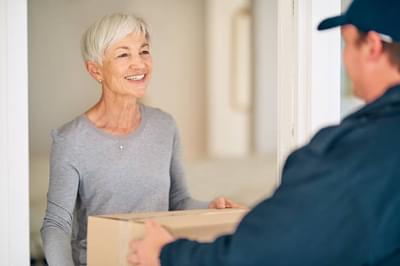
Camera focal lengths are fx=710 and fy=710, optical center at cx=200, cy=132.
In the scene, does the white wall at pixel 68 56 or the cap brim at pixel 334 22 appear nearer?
the cap brim at pixel 334 22

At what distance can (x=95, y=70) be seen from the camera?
7.76 ft

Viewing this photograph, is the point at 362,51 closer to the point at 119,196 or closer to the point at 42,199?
the point at 119,196

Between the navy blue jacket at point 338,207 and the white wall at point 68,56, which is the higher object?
the white wall at point 68,56

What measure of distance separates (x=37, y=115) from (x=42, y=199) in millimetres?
287

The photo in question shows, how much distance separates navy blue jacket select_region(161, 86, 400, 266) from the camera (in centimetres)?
112

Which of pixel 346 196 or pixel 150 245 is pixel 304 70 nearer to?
pixel 150 245

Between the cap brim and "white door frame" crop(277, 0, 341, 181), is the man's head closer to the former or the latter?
the cap brim

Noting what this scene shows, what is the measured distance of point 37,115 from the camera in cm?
241

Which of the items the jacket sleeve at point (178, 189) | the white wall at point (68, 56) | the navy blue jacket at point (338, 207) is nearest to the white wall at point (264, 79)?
the white wall at point (68, 56)

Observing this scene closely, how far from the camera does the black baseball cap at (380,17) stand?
119cm

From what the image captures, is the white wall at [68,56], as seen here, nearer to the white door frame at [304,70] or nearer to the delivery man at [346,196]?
the white door frame at [304,70]

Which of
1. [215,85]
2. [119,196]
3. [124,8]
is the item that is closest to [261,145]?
[215,85]

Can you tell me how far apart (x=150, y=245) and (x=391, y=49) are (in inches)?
23.8

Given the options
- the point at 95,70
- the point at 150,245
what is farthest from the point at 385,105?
the point at 95,70
